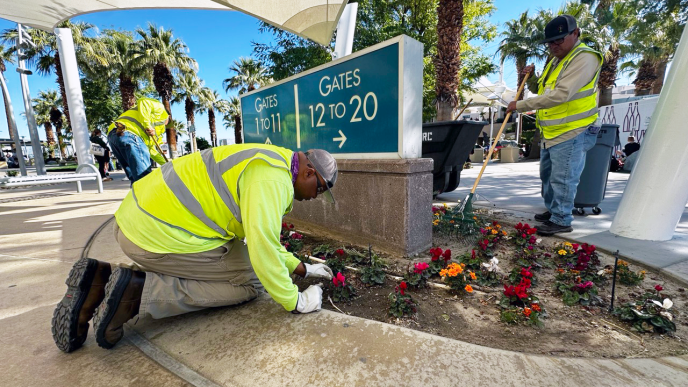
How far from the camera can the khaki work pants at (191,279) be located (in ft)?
5.07

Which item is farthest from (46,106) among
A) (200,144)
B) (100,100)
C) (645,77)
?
(645,77)

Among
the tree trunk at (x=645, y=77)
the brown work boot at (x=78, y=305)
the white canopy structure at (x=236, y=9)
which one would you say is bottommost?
the brown work boot at (x=78, y=305)

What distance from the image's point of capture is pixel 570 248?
2.32 metres

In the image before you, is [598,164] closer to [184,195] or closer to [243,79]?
[184,195]

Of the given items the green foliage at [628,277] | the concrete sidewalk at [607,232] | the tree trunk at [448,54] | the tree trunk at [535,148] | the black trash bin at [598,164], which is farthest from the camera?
the tree trunk at [535,148]

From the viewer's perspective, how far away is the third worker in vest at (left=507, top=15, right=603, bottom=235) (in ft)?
8.66

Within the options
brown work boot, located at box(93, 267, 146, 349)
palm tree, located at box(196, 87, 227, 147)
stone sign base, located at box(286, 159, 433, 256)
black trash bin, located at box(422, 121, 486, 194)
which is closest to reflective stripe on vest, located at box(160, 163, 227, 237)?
brown work boot, located at box(93, 267, 146, 349)

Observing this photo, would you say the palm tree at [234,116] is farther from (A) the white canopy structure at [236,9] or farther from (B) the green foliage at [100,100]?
(A) the white canopy structure at [236,9]

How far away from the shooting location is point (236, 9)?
4816mm

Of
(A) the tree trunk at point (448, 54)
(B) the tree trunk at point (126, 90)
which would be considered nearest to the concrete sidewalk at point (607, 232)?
(A) the tree trunk at point (448, 54)

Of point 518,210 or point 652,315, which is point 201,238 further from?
point 518,210

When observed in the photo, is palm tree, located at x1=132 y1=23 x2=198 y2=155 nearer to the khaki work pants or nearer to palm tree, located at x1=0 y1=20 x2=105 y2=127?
palm tree, located at x1=0 y1=20 x2=105 y2=127

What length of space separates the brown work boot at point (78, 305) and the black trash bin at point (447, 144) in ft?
12.5

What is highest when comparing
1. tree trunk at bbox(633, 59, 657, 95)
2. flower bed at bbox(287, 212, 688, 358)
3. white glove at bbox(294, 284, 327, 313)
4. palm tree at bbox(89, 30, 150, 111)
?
palm tree at bbox(89, 30, 150, 111)
